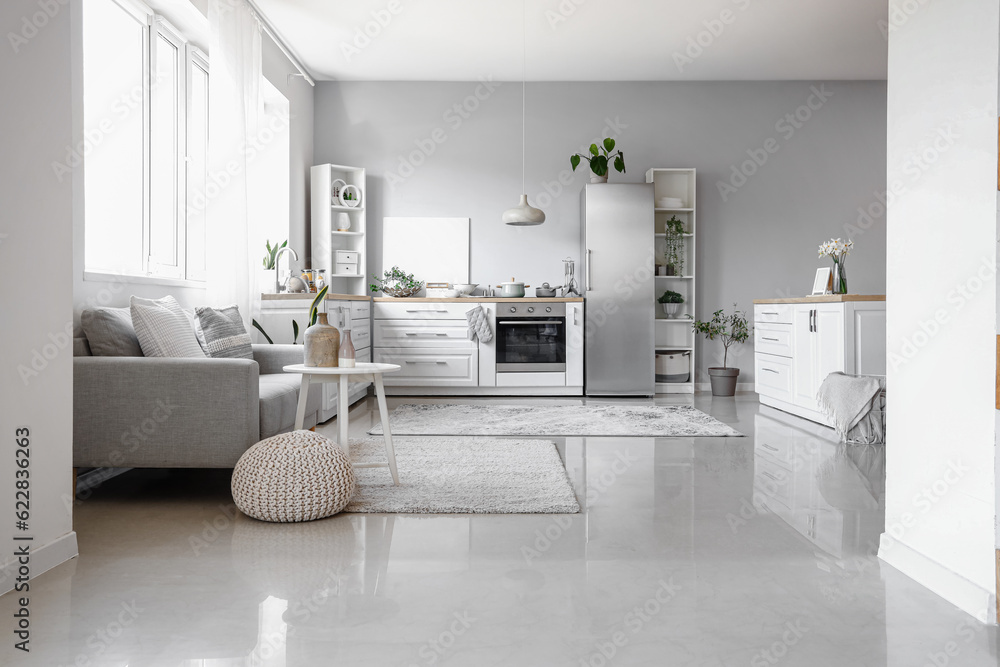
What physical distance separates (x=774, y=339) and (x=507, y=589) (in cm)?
421

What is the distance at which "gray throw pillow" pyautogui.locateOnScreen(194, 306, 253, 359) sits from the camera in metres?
3.53

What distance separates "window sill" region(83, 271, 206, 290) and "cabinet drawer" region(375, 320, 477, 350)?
81.0 inches

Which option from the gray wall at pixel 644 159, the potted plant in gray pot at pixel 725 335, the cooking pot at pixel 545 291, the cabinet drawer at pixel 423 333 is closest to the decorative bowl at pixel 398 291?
the cabinet drawer at pixel 423 333

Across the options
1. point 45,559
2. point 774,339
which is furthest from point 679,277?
point 45,559

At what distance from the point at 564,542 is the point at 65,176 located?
1.94 meters

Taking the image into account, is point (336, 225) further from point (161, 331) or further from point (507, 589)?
point (507, 589)

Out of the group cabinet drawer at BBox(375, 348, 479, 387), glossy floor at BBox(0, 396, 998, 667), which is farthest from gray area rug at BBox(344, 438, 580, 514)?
cabinet drawer at BBox(375, 348, 479, 387)

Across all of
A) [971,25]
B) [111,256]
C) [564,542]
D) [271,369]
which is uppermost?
[971,25]

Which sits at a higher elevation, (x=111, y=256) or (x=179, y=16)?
(x=179, y=16)

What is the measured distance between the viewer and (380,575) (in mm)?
1977

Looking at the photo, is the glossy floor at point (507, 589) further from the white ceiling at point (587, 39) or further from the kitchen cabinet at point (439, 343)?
the white ceiling at point (587, 39)

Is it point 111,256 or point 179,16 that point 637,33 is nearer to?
point 179,16

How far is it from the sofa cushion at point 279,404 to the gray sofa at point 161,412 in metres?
0.14

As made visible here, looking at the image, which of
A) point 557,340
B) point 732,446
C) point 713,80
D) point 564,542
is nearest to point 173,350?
point 564,542
